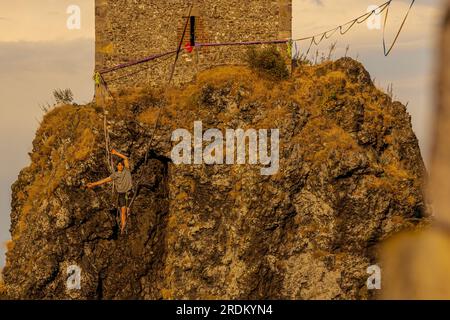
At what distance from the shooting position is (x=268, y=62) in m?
Result: 26.5

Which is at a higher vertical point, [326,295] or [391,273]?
[391,273]

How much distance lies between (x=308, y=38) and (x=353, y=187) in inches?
189

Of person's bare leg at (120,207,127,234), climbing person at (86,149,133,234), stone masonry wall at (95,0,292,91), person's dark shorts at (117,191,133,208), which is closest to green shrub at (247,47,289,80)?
stone masonry wall at (95,0,292,91)

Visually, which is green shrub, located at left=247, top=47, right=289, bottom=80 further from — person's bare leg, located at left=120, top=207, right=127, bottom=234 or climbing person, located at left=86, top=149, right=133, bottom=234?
person's bare leg, located at left=120, top=207, right=127, bottom=234

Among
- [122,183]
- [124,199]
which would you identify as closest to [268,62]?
[122,183]

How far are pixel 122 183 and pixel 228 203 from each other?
10.2 feet

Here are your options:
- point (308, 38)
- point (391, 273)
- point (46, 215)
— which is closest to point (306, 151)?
point (308, 38)

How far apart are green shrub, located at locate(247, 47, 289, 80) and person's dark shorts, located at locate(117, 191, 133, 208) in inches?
209

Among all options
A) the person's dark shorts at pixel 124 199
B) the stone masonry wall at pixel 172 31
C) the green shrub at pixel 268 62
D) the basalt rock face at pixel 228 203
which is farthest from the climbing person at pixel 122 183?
the green shrub at pixel 268 62

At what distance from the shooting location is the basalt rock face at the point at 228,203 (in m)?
24.5

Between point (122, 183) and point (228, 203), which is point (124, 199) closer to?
point (122, 183)

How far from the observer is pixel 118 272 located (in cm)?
2503
